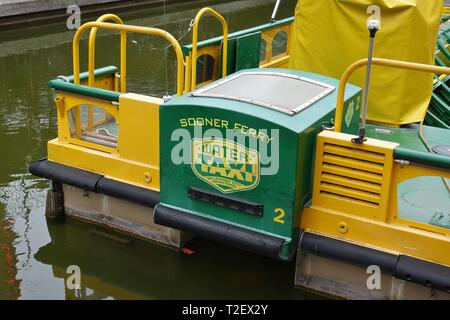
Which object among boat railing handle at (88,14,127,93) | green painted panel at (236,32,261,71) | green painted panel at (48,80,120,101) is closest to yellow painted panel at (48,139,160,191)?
green painted panel at (48,80,120,101)

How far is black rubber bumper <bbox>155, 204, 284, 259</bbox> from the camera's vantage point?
14.4 feet

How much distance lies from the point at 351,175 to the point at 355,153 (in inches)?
6.1

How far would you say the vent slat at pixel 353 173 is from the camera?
4.24 metres

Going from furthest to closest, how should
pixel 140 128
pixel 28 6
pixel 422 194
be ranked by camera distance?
pixel 28 6 < pixel 140 128 < pixel 422 194

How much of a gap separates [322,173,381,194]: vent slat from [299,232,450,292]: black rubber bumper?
400 millimetres

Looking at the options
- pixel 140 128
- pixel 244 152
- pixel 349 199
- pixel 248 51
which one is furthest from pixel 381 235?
pixel 248 51

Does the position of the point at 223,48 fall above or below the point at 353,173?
above

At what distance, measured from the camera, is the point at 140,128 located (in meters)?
5.09

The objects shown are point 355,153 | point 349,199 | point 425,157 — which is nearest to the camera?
point 425,157

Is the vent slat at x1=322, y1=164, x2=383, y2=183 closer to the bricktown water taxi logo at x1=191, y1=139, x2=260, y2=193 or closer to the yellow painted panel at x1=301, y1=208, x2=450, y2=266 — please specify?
the yellow painted panel at x1=301, y1=208, x2=450, y2=266

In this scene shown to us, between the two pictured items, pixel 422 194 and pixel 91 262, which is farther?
pixel 91 262

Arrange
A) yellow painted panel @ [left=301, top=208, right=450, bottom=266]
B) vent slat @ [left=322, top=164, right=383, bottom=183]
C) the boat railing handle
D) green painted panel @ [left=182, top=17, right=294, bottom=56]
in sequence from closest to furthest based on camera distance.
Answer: yellow painted panel @ [left=301, top=208, right=450, bottom=266] < vent slat @ [left=322, top=164, right=383, bottom=183] < the boat railing handle < green painted panel @ [left=182, top=17, right=294, bottom=56]

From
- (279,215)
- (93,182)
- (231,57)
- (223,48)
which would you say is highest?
(223,48)

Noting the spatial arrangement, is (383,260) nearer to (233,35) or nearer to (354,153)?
(354,153)
